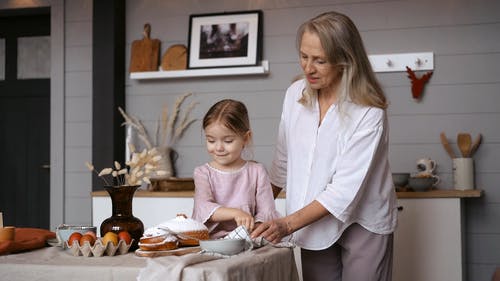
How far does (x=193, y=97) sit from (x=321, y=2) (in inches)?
40.2

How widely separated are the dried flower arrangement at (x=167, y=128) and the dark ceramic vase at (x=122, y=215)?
233cm

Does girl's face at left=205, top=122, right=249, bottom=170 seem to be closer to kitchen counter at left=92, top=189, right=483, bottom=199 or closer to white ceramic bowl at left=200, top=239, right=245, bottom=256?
white ceramic bowl at left=200, top=239, right=245, bottom=256

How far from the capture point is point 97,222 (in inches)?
173

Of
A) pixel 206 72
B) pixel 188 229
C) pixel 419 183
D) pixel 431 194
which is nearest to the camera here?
pixel 188 229

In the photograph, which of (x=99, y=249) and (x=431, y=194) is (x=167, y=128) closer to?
(x=431, y=194)

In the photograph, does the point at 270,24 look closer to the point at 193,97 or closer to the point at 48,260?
the point at 193,97

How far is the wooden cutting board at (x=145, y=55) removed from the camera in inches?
187

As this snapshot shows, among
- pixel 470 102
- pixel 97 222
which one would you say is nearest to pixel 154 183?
pixel 97 222

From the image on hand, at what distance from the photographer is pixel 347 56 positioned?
2.41m

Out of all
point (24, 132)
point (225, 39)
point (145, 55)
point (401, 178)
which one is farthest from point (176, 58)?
point (401, 178)

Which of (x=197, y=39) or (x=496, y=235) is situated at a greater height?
(x=197, y=39)

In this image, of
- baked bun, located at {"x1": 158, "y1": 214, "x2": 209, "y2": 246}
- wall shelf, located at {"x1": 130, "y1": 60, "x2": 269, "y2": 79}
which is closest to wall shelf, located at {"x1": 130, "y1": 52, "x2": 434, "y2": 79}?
wall shelf, located at {"x1": 130, "y1": 60, "x2": 269, "y2": 79}

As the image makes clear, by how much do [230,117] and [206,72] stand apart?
2324 millimetres

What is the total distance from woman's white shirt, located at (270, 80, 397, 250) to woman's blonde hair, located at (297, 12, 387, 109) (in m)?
0.04
